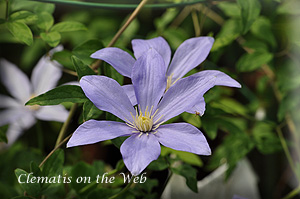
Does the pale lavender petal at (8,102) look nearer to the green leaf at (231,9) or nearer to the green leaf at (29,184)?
the green leaf at (29,184)

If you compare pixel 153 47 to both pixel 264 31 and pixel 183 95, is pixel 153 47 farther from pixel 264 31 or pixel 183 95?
pixel 264 31

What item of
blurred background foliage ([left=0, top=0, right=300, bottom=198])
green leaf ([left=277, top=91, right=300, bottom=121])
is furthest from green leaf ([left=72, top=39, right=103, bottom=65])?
green leaf ([left=277, top=91, right=300, bottom=121])

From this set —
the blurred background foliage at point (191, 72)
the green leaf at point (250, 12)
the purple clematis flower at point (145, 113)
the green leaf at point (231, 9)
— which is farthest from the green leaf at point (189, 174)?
the green leaf at point (231, 9)

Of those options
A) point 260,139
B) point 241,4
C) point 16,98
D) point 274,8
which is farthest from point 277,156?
point 16,98

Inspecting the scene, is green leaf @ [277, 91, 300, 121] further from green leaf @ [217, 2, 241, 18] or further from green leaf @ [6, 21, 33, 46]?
green leaf @ [6, 21, 33, 46]

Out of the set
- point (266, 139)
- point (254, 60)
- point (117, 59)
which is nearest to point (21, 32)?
point (117, 59)
